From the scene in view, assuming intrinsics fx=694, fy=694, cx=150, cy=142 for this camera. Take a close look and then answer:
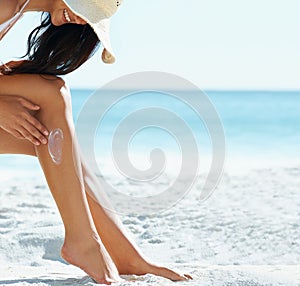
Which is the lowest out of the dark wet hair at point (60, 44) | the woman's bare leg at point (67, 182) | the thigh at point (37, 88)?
the woman's bare leg at point (67, 182)

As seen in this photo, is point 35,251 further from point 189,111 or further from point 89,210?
point 189,111

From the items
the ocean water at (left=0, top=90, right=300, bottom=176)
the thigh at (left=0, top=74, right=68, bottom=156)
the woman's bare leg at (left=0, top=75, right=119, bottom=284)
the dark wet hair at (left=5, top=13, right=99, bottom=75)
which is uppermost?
the dark wet hair at (left=5, top=13, right=99, bottom=75)

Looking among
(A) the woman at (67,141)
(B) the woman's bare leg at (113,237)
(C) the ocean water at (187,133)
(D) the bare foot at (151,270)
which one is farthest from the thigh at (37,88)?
(D) the bare foot at (151,270)

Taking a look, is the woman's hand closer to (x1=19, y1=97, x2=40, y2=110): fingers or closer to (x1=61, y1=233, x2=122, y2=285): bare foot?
(x1=19, y1=97, x2=40, y2=110): fingers

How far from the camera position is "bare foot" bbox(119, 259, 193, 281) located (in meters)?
1.42

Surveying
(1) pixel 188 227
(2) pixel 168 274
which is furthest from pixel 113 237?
(1) pixel 188 227

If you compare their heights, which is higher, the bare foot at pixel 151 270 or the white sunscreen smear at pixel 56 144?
the white sunscreen smear at pixel 56 144

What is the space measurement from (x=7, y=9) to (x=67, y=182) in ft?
1.16

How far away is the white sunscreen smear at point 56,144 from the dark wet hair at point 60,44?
0.55 feet

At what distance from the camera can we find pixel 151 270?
1.43 m

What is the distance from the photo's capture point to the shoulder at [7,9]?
1321mm

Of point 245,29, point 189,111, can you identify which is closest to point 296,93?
point 245,29

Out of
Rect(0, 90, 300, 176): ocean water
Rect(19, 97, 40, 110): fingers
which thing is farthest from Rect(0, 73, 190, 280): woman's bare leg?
Rect(0, 90, 300, 176): ocean water

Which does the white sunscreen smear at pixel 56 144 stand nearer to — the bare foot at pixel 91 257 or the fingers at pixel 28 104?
the fingers at pixel 28 104
